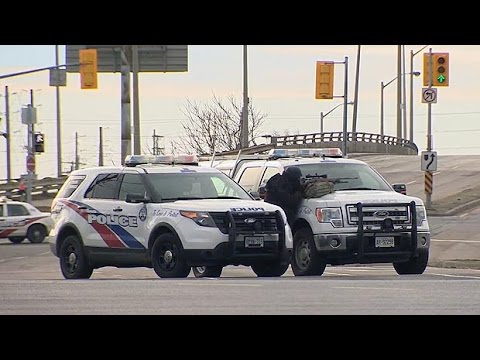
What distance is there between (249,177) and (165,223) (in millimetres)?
4143

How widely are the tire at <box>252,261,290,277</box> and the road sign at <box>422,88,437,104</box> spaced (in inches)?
1067

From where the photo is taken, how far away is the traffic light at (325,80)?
4972 cm

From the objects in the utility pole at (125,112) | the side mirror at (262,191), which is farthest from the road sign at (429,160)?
the side mirror at (262,191)

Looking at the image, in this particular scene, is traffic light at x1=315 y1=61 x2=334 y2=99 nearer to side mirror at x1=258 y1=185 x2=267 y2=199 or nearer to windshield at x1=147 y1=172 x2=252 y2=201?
side mirror at x1=258 y1=185 x2=267 y2=199

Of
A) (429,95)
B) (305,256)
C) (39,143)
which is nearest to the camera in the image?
(305,256)

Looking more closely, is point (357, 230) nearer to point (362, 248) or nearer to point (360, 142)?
point (362, 248)

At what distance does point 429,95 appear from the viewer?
46.7m

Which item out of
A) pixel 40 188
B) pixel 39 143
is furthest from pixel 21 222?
pixel 40 188

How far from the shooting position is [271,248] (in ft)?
64.3

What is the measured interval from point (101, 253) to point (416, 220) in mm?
5343

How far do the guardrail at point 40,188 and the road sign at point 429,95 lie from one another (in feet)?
64.9

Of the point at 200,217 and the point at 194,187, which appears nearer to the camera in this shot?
the point at 200,217
